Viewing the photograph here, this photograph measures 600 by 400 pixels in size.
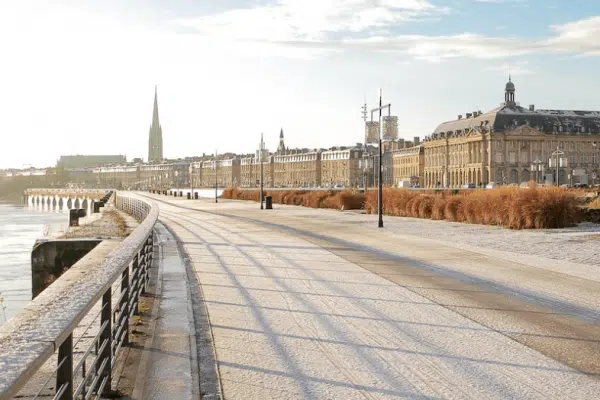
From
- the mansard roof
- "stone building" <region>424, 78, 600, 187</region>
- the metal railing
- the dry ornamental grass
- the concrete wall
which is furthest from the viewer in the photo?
the mansard roof

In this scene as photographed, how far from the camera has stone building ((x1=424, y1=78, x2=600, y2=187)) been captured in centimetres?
13312

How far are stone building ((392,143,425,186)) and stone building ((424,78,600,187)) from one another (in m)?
20.5

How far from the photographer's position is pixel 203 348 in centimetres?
754

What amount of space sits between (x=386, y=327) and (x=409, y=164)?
555 ft

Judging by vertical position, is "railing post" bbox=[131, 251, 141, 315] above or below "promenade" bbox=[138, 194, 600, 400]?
above

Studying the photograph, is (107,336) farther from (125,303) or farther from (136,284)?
(136,284)

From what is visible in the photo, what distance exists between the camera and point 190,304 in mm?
10289

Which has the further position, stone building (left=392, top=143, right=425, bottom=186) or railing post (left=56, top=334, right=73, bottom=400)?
stone building (left=392, top=143, right=425, bottom=186)

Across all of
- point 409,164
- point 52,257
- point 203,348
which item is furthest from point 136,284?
point 409,164

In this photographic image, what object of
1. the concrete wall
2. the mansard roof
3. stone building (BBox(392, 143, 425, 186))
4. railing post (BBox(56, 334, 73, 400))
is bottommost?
the concrete wall

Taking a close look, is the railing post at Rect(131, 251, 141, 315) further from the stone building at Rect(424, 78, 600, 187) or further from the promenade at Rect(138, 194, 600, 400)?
the stone building at Rect(424, 78, 600, 187)

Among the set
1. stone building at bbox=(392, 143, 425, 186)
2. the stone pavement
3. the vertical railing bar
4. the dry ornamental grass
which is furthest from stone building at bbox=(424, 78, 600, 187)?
the vertical railing bar

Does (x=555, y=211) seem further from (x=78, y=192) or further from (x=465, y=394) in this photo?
(x=78, y=192)

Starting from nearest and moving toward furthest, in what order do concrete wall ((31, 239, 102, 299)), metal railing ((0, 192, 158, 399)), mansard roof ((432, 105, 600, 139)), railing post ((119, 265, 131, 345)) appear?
metal railing ((0, 192, 158, 399)) < railing post ((119, 265, 131, 345)) < concrete wall ((31, 239, 102, 299)) < mansard roof ((432, 105, 600, 139))
